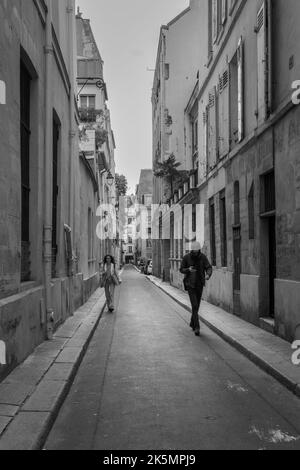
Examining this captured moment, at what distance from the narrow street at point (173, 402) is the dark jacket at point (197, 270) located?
1259 millimetres

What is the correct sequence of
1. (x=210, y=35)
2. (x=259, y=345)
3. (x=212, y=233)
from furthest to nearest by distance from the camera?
(x=210, y=35)
(x=212, y=233)
(x=259, y=345)

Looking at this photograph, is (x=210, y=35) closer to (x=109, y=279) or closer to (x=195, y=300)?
(x=109, y=279)

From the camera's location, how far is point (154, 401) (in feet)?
18.8

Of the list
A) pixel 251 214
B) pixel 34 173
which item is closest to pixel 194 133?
pixel 251 214

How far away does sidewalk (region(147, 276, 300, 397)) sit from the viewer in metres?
6.61

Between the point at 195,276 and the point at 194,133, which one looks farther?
the point at 194,133

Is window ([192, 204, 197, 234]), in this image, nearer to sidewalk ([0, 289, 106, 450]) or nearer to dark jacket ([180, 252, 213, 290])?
dark jacket ([180, 252, 213, 290])

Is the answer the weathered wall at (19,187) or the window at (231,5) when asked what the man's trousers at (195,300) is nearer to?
the weathered wall at (19,187)

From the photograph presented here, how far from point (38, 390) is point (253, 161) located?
24.0 ft

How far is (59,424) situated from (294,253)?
5.06m

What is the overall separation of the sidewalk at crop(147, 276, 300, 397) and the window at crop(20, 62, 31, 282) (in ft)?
11.9

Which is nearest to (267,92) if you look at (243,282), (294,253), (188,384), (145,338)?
(294,253)

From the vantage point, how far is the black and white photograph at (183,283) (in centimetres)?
494

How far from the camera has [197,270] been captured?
34.6 feet
